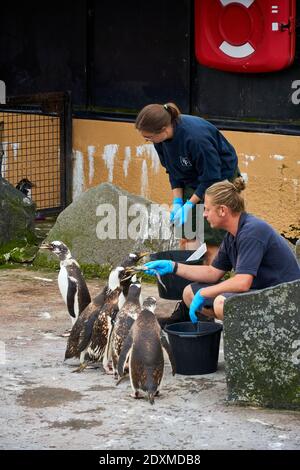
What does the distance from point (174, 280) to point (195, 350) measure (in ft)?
3.29

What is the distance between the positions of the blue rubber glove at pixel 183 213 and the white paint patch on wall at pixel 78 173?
13.2ft

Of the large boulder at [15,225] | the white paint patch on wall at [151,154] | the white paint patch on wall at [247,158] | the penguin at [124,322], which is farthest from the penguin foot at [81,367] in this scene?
the white paint patch on wall at [151,154]

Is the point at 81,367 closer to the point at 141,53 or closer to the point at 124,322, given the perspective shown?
the point at 124,322

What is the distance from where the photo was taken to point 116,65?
1248 cm

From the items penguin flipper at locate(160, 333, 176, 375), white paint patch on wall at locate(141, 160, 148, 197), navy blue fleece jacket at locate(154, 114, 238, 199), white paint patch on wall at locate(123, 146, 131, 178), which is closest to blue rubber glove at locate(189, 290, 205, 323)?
penguin flipper at locate(160, 333, 176, 375)

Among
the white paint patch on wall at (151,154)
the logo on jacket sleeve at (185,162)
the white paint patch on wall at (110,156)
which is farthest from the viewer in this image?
the white paint patch on wall at (110,156)

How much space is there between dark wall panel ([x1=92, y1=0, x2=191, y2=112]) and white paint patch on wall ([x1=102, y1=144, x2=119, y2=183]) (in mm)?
443

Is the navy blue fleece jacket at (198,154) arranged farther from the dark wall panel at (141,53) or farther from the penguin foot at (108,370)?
the dark wall panel at (141,53)

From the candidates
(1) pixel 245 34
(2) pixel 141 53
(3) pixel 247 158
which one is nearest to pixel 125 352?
(3) pixel 247 158

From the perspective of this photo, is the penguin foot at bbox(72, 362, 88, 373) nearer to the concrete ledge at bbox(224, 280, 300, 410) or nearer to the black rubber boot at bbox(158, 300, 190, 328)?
the black rubber boot at bbox(158, 300, 190, 328)

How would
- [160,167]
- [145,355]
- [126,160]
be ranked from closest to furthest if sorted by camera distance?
[145,355], [160,167], [126,160]

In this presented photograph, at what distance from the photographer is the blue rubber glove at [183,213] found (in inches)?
346

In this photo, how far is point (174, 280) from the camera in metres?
8.65

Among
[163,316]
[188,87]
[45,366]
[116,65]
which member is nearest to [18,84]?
[116,65]
